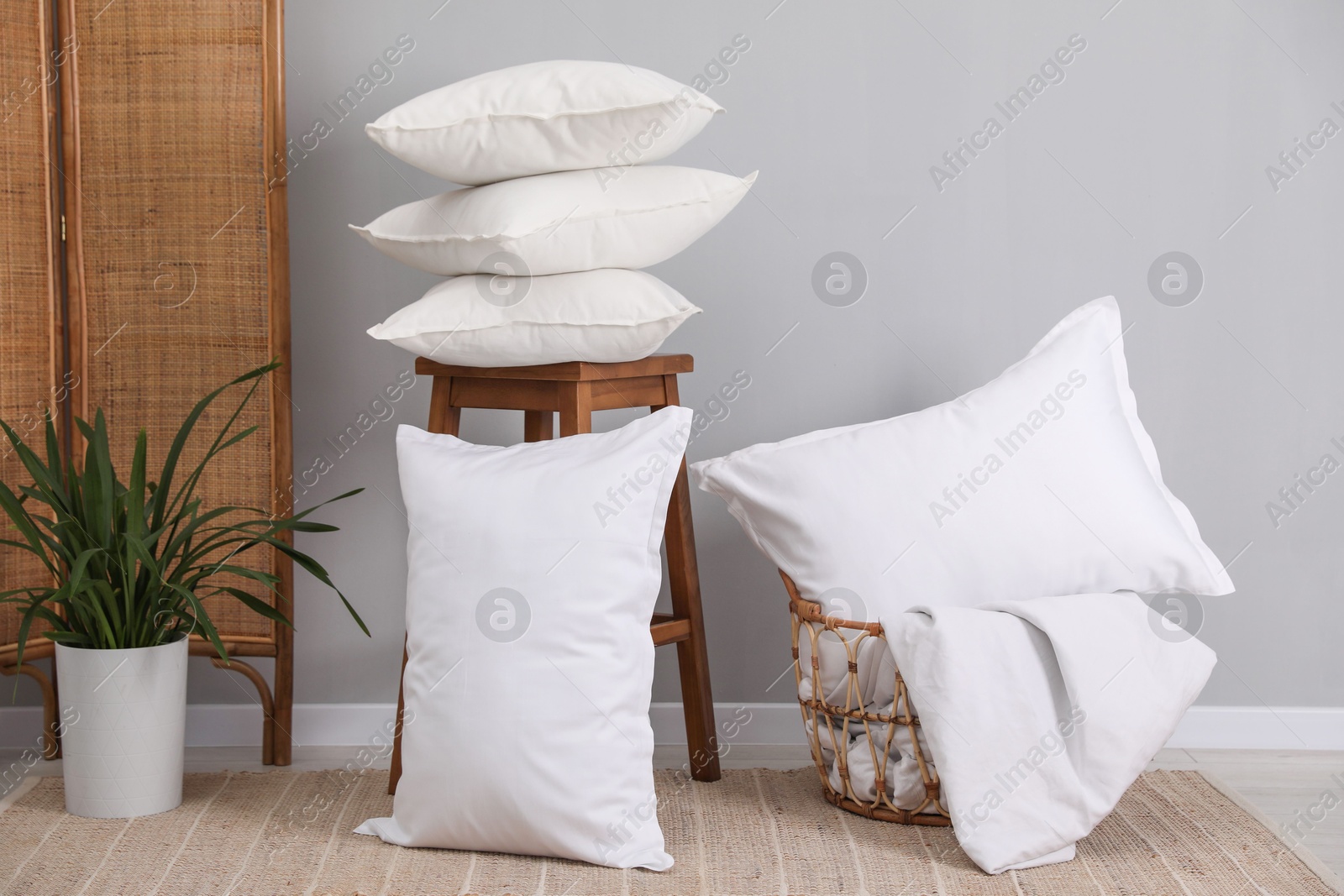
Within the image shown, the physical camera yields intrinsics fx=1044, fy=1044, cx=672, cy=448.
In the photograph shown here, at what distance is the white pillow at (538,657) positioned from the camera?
1.29 metres

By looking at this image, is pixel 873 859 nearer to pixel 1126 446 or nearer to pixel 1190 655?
pixel 1190 655

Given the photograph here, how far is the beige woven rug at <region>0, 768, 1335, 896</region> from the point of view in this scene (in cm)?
129

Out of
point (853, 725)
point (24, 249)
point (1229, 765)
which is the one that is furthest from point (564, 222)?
point (1229, 765)

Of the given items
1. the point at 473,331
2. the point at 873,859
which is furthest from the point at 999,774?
the point at 473,331

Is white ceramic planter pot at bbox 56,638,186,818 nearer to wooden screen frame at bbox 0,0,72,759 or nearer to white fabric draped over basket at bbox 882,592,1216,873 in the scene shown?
wooden screen frame at bbox 0,0,72,759

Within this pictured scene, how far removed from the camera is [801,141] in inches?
72.2

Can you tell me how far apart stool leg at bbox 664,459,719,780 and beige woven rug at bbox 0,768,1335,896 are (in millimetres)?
78

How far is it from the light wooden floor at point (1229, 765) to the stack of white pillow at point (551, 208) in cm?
76

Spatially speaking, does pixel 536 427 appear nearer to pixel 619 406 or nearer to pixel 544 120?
pixel 619 406

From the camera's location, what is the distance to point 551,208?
143 cm

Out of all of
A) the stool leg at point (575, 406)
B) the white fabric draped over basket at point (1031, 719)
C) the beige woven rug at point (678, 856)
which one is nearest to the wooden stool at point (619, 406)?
the stool leg at point (575, 406)

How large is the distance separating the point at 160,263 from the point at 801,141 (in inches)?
43.2

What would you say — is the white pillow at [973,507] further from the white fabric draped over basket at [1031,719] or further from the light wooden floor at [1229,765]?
the light wooden floor at [1229,765]

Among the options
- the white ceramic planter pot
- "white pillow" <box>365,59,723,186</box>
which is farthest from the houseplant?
"white pillow" <box>365,59,723,186</box>
